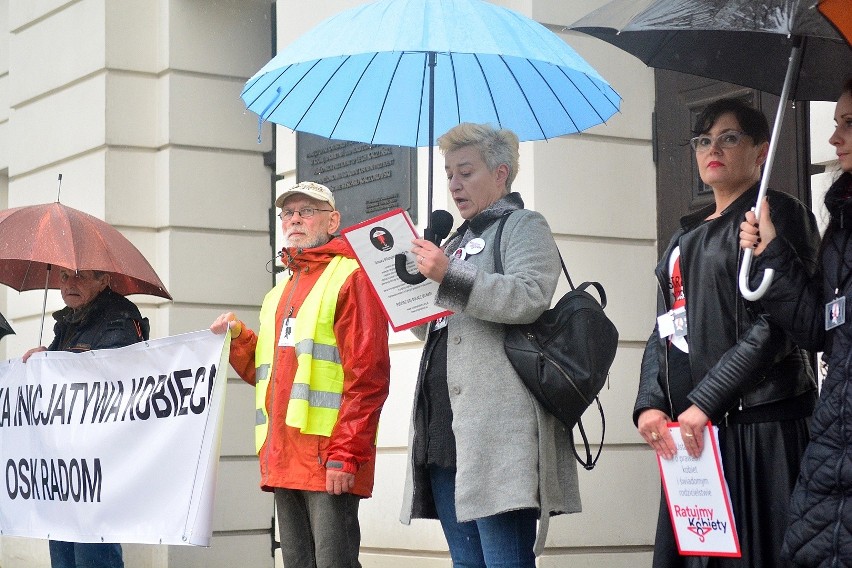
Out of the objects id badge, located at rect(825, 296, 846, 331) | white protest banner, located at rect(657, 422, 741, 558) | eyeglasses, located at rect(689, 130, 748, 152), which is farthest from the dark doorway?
id badge, located at rect(825, 296, 846, 331)

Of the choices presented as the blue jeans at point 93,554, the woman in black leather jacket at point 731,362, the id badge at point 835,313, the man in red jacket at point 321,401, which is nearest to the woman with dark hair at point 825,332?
the id badge at point 835,313

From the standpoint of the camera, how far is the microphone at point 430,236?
192 inches

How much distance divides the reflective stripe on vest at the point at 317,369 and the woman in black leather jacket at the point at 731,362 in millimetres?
1386

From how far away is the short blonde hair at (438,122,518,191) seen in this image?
5043 millimetres

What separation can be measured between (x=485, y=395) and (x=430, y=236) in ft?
1.93

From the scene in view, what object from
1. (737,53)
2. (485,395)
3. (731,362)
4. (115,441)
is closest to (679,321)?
(731,362)

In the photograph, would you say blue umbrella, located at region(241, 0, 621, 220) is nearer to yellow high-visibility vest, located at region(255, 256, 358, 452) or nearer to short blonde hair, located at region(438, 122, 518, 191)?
short blonde hair, located at region(438, 122, 518, 191)

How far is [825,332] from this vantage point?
3.96m

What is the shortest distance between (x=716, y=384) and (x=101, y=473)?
3500 millimetres

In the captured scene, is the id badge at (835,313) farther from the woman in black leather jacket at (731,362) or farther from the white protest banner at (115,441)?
the white protest banner at (115,441)

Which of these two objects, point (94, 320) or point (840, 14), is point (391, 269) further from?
point (94, 320)

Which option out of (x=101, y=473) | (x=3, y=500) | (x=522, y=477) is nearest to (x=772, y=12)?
(x=522, y=477)

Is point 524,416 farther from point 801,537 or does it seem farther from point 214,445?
point 214,445

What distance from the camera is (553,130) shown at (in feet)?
18.0
